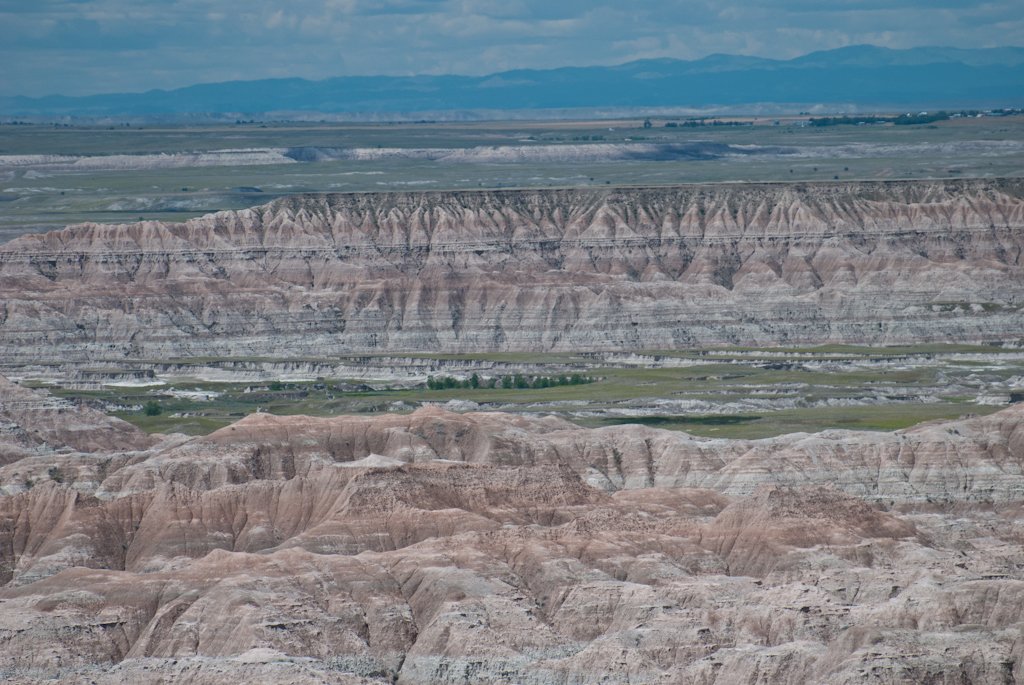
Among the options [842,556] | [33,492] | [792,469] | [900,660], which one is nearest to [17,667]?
[33,492]

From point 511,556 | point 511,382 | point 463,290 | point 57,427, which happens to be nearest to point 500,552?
point 511,556

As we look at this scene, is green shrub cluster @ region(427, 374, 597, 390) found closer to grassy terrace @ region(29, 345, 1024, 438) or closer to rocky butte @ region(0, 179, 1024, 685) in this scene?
grassy terrace @ region(29, 345, 1024, 438)

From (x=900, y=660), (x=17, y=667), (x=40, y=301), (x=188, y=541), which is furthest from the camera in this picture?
(x=40, y=301)

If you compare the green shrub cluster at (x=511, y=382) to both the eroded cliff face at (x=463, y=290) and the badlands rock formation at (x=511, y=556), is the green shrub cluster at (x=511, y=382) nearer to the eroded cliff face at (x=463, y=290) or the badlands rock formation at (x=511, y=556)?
the eroded cliff face at (x=463, y=290)

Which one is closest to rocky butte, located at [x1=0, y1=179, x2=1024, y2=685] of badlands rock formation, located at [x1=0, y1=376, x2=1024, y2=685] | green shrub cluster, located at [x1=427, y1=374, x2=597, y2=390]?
badlands rock formation, located at [x1=0, y1=376, x2=1024, y2=685]

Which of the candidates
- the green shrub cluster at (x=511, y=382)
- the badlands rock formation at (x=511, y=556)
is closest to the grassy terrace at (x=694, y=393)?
the green shrub cluster at (x=511, y=382)

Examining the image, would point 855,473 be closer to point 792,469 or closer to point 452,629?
point 792,469
